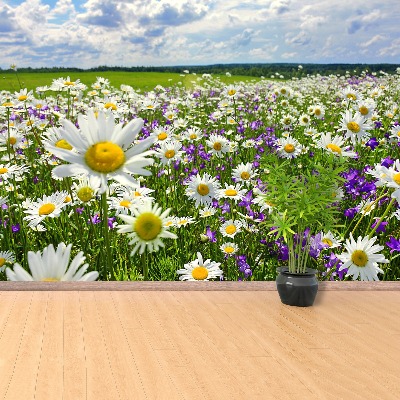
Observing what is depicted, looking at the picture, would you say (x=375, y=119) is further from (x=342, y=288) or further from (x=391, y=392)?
(x=391, y=392)

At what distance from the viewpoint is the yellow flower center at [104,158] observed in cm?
224

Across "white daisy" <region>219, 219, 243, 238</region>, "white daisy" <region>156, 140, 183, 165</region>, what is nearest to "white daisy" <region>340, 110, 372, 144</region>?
"white daisy" <region>156, 140, 183, 165</region>

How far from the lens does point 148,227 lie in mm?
2354

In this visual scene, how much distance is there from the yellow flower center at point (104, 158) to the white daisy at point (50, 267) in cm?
31

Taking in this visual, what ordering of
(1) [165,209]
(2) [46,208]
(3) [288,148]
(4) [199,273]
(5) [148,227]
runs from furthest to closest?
(3) [288,148] < (1) [165,209] < (2) [46,208] < (4) [199,273] < (5) [148,227]

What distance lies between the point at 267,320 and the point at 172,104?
5502 mm

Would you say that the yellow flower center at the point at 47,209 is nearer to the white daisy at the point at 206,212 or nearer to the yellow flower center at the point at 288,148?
the white daisy at the point at 206,212

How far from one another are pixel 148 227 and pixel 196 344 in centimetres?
48

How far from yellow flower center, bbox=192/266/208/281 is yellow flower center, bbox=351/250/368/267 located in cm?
75

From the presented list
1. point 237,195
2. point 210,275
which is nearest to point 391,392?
point 210,275

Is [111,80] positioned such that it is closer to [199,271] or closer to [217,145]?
[217,145]

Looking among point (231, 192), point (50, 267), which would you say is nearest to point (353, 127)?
point (231, 192)

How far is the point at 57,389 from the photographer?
1.88m

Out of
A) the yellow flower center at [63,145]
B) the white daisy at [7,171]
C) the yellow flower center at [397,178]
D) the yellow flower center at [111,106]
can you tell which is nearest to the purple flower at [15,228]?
the white daisy at [7,171]
